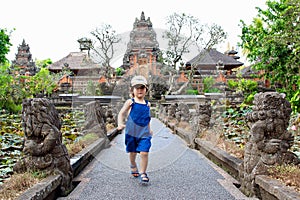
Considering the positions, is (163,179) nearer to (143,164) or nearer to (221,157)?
(143,164)

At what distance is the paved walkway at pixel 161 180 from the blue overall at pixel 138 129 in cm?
45

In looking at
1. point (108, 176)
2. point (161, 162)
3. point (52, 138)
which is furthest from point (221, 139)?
point (52, 138)

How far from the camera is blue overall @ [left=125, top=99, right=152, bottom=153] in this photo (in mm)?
3516

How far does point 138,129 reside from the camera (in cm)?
356

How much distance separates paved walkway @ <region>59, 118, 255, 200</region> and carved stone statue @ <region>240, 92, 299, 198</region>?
1.12 feet

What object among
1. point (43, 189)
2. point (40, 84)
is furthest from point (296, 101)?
point (40, 84)

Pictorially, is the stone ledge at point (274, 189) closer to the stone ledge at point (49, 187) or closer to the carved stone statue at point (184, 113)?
the stone ledge at point (49, 187)

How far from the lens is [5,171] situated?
3.77 m

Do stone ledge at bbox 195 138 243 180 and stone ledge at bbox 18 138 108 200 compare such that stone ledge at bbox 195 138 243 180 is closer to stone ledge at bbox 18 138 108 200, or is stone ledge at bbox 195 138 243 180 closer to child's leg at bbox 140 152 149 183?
child's leg at bbox 140 152 149 183

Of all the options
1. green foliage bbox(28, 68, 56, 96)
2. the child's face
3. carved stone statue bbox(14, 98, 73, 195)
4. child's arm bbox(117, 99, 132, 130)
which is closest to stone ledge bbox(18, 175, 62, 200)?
carved stone statue bbox(14, 98, 73, 195)

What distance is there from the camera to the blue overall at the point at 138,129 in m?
3.52

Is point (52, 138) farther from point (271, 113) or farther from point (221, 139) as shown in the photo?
point (221, 139)

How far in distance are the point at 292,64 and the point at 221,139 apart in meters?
6.11

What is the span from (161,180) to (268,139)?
1393 mm
